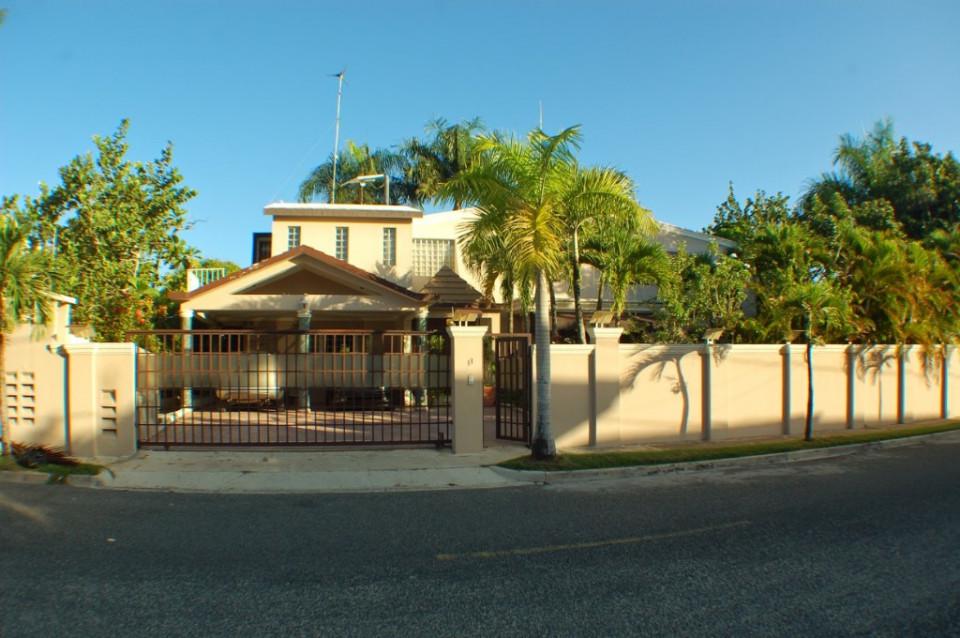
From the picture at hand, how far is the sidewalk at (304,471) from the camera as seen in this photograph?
949 cm

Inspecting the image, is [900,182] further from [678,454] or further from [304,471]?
[304,471]

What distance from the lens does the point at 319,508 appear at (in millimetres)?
8211

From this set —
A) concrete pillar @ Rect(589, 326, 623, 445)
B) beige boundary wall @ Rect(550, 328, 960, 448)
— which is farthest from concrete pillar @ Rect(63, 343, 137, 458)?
concrete pillar @ Rect(589, 326, 623, 445)

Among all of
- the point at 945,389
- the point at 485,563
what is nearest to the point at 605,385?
the point at 485,563

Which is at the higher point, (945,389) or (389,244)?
(389,244)

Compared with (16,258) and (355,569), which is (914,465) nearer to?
(355,569)

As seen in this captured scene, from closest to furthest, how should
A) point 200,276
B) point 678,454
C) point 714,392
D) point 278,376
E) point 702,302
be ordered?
point 678,454, point 278,376, point 714,392, point 702,302, point 200,276

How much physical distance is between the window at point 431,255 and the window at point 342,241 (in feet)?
8.17

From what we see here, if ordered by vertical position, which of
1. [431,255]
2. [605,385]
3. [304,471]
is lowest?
[304,471]

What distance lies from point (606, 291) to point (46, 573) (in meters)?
20.3

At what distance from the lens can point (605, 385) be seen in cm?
1269

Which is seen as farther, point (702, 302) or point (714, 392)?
point (702, 302)

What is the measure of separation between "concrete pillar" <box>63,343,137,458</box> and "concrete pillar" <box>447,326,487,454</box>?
5656 mm

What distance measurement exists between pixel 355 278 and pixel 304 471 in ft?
28.6
